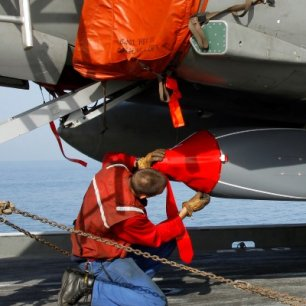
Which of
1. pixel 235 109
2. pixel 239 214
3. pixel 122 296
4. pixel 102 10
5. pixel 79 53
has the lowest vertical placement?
pixel 239 214

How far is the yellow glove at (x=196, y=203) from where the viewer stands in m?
6.07

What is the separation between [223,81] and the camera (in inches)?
240

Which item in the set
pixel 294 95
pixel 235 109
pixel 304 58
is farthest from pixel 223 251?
pixel 304 58

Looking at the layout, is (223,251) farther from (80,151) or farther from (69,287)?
(69,287)

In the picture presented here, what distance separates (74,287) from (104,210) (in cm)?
64

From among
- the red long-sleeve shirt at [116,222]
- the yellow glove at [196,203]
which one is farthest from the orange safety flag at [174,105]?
the yellow glove at [196,203]

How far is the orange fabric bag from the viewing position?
5492 millimetres

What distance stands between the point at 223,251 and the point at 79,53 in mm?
4038

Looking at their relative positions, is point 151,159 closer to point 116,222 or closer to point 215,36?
point 116,222

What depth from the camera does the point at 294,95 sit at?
6504mm

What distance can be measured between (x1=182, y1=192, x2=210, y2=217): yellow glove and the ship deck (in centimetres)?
77

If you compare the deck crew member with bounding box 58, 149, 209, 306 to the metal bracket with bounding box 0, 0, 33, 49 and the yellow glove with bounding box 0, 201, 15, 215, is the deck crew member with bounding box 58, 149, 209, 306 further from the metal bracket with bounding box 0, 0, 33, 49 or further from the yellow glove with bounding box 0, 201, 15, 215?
the metal bracket with bounding box 0, 0, 33, 49

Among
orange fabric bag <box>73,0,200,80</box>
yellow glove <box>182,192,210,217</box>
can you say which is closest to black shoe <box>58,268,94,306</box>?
yellow glove <box>182,192,210,217</box>

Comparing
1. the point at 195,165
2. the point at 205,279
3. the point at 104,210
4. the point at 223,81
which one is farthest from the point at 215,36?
the point at 205,279
